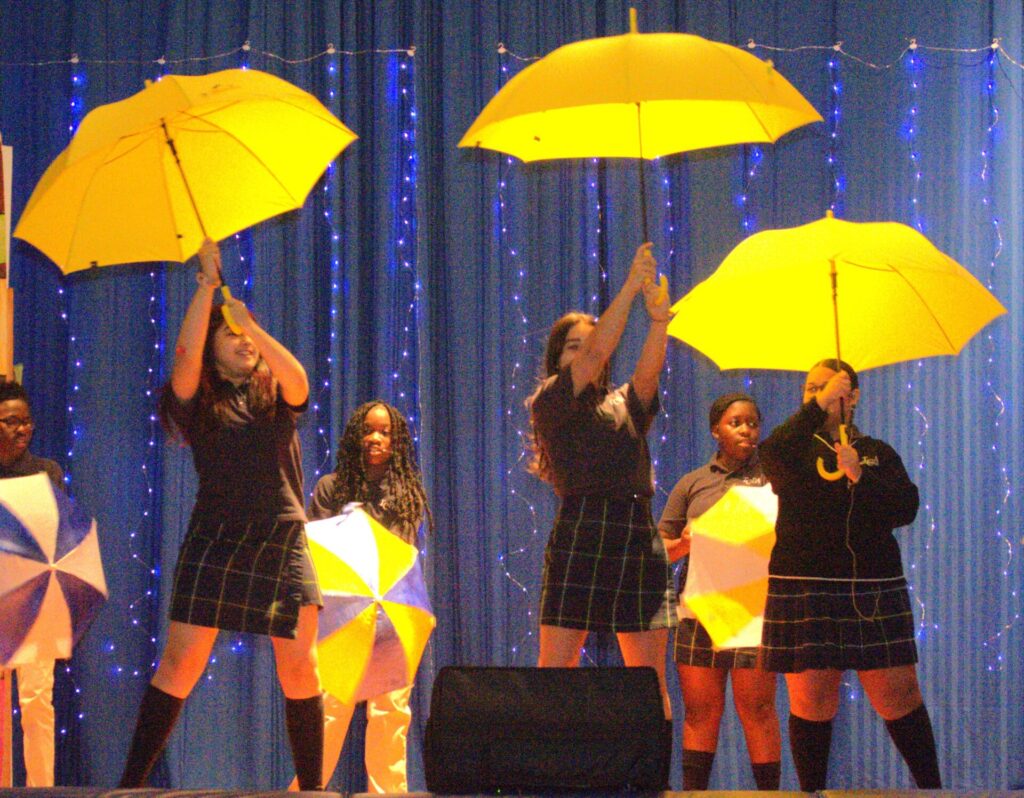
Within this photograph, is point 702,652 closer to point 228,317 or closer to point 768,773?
point 768,773

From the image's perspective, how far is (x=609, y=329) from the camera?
11.1ft

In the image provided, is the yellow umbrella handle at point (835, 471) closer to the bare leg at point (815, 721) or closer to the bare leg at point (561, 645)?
the bare leg at point (815, 721)

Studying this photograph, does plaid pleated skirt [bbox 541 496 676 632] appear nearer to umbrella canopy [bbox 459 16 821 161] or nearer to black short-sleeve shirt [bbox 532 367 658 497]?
black short-sleeve shirt [bbox 532 367 658 497]

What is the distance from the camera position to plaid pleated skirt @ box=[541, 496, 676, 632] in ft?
11.4

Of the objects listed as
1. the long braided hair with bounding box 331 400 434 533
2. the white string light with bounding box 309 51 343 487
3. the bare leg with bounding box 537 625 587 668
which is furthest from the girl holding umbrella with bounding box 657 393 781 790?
the white string light with bounding box 309 51 343 487

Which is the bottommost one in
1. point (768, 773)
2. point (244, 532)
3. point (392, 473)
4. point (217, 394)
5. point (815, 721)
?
point (768, 773)

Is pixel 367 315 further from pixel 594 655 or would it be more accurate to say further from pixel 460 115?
pixel 594 655

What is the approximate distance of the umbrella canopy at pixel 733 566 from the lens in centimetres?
397

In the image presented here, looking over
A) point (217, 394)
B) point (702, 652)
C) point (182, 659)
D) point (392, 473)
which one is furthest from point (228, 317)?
point (702, 652)

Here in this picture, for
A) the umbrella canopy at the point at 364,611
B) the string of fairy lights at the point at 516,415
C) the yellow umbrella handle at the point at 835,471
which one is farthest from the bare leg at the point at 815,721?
the string of fairy lights at the point at 516,415

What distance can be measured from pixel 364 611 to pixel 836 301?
173cm

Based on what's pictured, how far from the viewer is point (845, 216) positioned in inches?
217

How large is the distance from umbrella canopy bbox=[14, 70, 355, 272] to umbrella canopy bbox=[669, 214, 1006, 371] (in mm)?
1279

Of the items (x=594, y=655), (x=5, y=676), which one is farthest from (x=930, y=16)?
(x=5, y=676)
